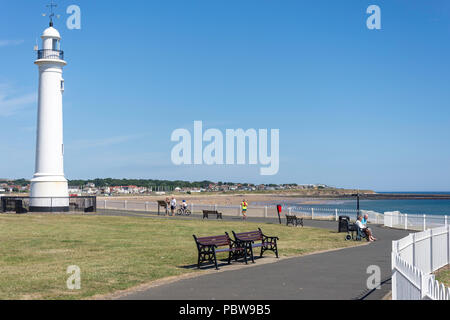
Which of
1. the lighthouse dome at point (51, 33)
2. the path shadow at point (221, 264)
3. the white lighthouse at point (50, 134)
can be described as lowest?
the path shadow at point (221, 264)

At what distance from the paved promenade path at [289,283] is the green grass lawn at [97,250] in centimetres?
126

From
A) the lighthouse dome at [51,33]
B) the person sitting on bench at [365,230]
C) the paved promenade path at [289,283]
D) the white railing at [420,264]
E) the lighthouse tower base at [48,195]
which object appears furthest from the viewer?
the lighthouse dome at [51,33]

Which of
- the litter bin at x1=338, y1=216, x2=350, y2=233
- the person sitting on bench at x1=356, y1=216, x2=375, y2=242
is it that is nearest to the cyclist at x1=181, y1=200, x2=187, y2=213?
the litter bin at x1=338, y1=216, x2=350, y2=233

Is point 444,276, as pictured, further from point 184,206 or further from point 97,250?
point 184,206

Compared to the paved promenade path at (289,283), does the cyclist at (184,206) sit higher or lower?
lower

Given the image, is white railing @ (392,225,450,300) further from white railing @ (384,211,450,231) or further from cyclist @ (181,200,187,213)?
cyclist @ (181,200,187,213)

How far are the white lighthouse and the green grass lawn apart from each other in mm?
5561

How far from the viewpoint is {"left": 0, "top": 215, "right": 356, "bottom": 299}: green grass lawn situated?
38.1 ft

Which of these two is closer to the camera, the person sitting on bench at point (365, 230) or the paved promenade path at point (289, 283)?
the paved promenade path at point (289, 283)

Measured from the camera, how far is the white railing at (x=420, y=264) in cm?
718

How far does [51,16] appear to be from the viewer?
39875 mm

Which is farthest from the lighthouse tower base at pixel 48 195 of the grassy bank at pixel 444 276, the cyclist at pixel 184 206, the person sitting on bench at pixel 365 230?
the grassy bank at pixel 444 276

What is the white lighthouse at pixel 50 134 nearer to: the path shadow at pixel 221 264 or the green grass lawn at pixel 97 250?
the green grass lawn at pixel 97 250
